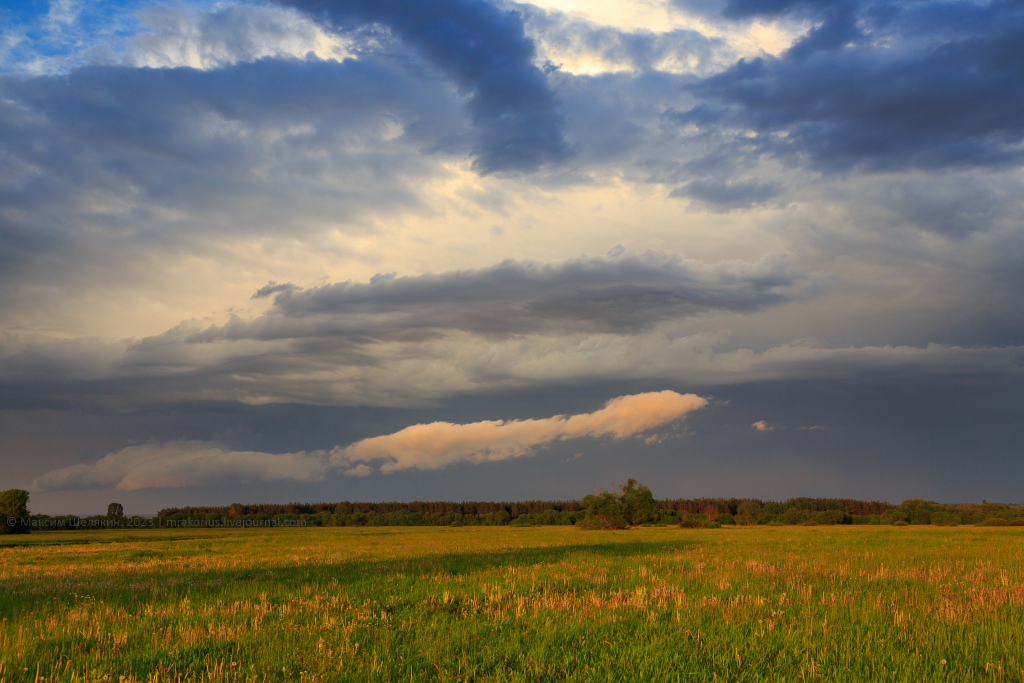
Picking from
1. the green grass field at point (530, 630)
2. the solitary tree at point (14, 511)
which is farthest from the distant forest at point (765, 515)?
the green grass field at point (530, 630)

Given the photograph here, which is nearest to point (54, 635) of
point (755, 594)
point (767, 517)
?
point (755, 594)

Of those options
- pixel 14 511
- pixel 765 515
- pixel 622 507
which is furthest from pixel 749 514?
pixel 14 511

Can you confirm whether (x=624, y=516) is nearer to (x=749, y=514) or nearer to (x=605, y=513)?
(x=605, y=513)

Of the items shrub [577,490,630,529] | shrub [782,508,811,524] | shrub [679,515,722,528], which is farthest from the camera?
shrub [782,508,811,524]

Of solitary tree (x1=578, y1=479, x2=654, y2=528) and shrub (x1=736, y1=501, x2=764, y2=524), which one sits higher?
solitary tree (x1=578, y1=479, x2=654, y2=528)

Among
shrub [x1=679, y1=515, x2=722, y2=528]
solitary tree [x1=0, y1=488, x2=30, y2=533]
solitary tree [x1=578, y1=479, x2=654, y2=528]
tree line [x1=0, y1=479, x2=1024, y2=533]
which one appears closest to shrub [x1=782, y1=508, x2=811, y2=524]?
tree line [x1=0, y1=479, x2=1024, y2=533]

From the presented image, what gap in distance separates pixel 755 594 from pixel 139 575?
1945cm

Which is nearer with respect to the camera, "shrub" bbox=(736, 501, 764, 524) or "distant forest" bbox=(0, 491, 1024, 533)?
"distant forest" bbox=(0, 491, 1024, 533)

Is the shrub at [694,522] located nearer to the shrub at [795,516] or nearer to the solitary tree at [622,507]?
the solitary tree at [622,507]

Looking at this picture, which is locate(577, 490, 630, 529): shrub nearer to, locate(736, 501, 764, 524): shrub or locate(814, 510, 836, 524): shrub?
locate(736, 501, 764, 524): shrub

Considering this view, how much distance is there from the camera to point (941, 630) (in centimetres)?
796

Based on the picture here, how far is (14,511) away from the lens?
11600cm

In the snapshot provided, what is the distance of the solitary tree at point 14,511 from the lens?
110m

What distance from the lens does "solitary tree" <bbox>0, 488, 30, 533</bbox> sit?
360ft
